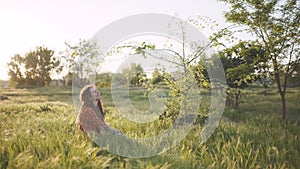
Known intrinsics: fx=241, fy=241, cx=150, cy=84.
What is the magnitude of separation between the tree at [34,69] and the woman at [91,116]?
80.9ft

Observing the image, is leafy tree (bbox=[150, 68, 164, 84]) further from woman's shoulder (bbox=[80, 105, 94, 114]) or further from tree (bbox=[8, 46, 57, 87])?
tree (bbox=[8, 46, 57, 87])

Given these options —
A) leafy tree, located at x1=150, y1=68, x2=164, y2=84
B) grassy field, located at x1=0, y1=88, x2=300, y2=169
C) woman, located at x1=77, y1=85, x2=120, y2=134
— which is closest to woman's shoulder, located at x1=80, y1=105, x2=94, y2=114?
woman, located at x1=77, y1=85, x2=120, y2=134

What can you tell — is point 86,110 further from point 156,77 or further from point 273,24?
point 273,24

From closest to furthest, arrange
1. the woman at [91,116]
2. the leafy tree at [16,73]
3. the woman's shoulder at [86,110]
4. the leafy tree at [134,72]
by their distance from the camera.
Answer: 1. the woman at [91,116]
2. the woman's shoulder at [86,110]
3. the leafy tree at [134,72]
4. the leafy tree at [16,73]

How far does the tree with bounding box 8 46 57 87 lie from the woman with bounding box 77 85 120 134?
80.9 feet

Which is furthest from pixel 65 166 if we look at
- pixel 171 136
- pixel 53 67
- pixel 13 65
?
pixel 53 67

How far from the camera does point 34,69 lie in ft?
92.2

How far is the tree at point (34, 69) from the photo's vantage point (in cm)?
2688

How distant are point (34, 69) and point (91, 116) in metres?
26.7

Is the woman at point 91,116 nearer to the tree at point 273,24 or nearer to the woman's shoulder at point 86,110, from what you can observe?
the woman's shoulder at point 86,110

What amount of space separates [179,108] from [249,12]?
169 inches

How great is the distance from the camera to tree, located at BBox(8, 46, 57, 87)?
26883 millimetres

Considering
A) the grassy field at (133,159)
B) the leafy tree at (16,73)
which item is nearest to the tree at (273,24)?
the grassy field at (133,159)

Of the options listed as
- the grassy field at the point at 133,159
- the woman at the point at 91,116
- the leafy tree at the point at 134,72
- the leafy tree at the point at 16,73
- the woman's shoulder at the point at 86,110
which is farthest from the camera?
the leafy tree at the point at 16,73
